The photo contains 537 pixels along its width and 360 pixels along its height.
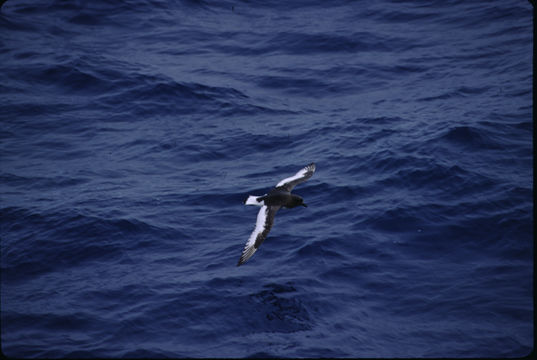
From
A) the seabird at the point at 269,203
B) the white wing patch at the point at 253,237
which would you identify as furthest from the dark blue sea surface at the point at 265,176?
the seabird at the point at 269,203

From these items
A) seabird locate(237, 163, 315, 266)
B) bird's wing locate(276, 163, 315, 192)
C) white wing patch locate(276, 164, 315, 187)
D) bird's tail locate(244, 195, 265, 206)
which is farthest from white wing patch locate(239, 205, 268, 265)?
white wing patch locate(276, 164, 315, 187)

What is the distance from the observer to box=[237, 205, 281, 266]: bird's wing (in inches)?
504

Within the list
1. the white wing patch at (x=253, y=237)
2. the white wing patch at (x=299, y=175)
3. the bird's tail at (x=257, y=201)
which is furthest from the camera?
the white wing patch at (x=299, y=175)

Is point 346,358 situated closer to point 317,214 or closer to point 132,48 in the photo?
point 317,214

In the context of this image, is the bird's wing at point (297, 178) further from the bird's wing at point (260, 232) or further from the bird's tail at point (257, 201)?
the bird's wing at point (260, 232)

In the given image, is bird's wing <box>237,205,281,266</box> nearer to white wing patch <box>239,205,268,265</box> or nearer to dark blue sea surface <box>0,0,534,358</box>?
white wing patch <box>239,205,268,265</box>

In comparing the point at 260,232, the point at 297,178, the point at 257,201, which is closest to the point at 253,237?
the point at 260,232

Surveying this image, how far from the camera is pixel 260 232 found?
13.2 meters

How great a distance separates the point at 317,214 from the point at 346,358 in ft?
16.4

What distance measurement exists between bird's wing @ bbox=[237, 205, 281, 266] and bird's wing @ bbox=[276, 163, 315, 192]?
1193 mm

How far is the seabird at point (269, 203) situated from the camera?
13.0 m

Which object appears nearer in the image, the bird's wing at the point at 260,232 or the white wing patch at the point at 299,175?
the bird's wing at the point at 260,232

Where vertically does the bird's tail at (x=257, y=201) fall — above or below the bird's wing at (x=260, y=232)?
above

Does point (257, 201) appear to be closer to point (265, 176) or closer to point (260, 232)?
point (260, 232)
